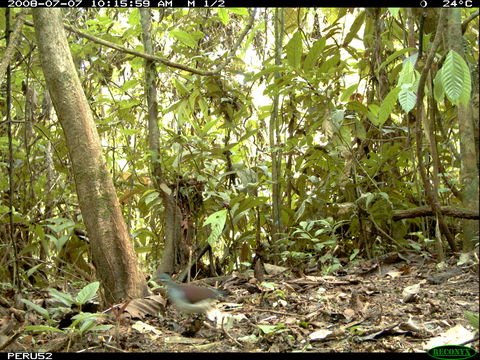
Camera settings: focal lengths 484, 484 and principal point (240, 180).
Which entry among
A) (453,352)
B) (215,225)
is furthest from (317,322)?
(215,225)

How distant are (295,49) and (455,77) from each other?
1.19 metres

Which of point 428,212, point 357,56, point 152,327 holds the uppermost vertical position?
point 357,56

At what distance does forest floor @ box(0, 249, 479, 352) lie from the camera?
1.29 m

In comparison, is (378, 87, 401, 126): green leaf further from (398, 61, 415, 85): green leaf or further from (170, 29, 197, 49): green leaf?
(170, 29, 197, 49): green leaf

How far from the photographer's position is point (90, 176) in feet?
6.18

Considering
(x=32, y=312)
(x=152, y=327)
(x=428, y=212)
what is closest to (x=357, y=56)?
(x=428, y=212)

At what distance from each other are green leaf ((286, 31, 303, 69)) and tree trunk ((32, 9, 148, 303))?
0.93 metres

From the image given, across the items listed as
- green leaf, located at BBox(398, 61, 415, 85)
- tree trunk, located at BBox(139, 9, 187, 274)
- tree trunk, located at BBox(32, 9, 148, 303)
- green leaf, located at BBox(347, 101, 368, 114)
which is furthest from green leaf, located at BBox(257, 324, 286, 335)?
green leaf, located at BBox(347, 101, 368, 114)

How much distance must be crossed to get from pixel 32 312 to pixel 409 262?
1736 mm

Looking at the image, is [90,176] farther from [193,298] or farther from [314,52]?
[314,52]

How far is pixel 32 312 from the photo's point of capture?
195cm

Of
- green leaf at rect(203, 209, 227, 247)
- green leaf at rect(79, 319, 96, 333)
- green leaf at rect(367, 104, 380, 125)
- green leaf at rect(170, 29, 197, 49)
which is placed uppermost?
green leaf at rect(170, 29, 197, 49)

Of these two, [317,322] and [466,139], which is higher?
[466,139]

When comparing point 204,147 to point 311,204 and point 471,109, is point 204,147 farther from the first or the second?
point 471,109
